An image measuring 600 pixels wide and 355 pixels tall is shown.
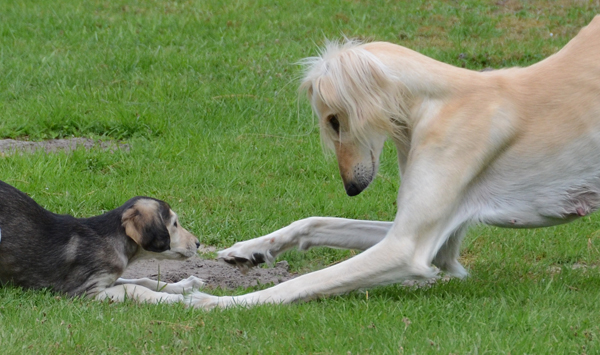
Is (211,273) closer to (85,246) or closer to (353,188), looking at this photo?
(85,246)

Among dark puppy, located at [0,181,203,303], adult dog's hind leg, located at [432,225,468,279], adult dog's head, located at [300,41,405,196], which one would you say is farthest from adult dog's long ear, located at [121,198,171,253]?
adult dog's hind leg, located at [432,225,468,279]

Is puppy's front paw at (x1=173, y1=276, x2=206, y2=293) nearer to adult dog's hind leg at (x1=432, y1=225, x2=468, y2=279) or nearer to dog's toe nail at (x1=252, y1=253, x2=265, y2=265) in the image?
dog's toe nail at (x1=252, y1=253, x2=265, y2=265)

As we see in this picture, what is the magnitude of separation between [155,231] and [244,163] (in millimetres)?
Answer: 2775

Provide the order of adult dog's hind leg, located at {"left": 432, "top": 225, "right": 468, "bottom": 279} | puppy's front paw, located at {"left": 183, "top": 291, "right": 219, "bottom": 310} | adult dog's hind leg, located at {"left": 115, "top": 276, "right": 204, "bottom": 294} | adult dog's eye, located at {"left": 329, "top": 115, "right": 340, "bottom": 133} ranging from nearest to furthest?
1. puppy's front paw, located at {"left": 183, "top": 291, "right": 219, "bottom": 310}
2. adult dog's eye, located at {"left": 329, "top": 115, "right": 340, "bottom": 133}
3. adult dog's hind leg, located at {"left": 432, "top": 225, "right": 468, "bottom": 279}
4. adult dog's hind leg, located at {"left": 115, "top": 276, "right": 204, "bottom": 294}

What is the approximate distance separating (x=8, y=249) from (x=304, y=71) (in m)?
2.10

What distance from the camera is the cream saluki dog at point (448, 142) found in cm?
487

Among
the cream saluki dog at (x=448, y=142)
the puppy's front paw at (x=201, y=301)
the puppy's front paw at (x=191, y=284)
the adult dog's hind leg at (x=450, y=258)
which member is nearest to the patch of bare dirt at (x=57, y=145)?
the puppy's front paw at (x=191, y=284)

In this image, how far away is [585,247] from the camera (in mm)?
6344

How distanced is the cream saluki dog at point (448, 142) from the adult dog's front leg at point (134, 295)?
0.95ft

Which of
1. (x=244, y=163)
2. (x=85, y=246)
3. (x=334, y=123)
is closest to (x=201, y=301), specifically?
(x=85, y=246)

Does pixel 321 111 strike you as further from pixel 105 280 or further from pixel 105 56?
pixel 105 56

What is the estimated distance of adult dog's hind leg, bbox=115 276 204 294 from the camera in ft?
18.2

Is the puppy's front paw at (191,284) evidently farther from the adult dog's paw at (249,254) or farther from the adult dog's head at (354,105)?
the adult dog's head at (354,105)

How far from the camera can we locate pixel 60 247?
534 centimetres
